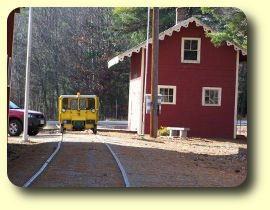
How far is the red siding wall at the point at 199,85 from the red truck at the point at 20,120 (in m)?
2.05

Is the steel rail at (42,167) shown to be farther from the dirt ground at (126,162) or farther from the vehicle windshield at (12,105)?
the vehicle windshield at (12,105)

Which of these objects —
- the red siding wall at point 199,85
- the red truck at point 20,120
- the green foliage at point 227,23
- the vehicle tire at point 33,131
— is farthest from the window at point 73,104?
the green foliage at point 227,23

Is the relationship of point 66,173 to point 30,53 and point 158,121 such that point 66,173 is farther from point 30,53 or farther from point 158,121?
point 158,121

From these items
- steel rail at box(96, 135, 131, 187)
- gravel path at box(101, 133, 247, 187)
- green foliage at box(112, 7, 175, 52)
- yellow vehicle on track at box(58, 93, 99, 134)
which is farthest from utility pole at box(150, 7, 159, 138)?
yellow vehicle on track at box(58, 93, 99, 134)

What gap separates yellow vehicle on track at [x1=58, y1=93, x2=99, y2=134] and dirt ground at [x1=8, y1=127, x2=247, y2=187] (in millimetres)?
160

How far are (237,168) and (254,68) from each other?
154 cm

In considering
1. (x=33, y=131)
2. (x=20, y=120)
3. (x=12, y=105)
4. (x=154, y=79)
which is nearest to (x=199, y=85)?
(x=154, y=79)

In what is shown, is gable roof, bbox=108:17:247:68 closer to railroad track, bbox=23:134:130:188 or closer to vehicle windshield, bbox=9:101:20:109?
railroad track, bbox=23:134:130:188

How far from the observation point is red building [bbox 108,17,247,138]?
27.6ft

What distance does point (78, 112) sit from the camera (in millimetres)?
7477

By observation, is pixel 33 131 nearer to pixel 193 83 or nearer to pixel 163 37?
pixel 193 83

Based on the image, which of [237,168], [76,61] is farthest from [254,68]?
[76,61]

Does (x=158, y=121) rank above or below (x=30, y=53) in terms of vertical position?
below

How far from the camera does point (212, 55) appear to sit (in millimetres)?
9531
